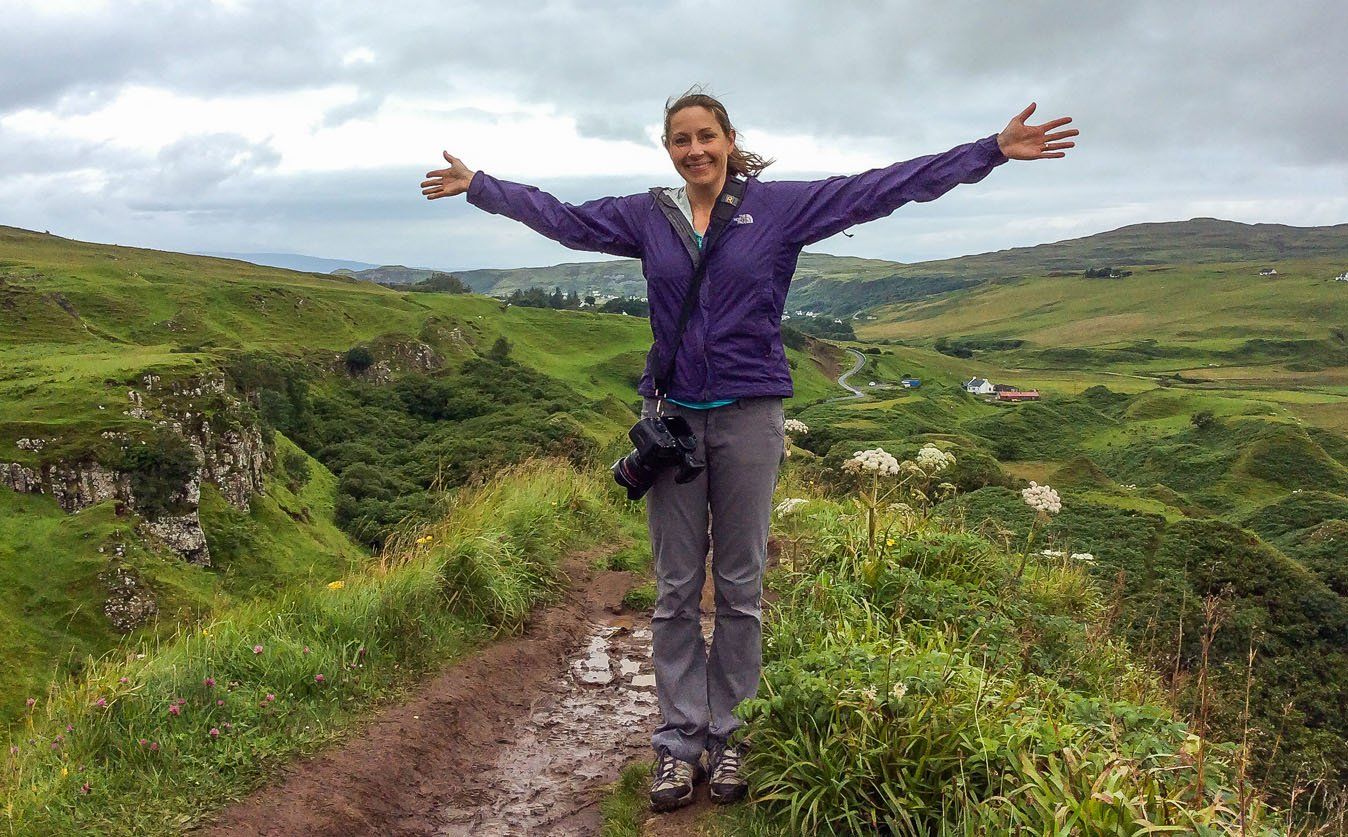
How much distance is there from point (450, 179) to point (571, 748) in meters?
2.67

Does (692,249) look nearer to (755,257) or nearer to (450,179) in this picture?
(755,257)

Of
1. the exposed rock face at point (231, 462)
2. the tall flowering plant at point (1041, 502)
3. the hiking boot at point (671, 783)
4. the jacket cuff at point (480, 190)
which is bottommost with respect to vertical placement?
the exposed rock face at point (231, 462)

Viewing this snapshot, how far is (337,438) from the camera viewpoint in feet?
222

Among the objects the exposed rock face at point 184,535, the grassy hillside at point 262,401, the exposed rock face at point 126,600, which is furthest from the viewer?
the exposed rock face at point 184,535

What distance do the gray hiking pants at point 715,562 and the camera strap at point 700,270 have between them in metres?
0.12

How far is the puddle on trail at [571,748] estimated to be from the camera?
369 centimetres

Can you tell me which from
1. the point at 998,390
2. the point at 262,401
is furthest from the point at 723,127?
the point at 998,390

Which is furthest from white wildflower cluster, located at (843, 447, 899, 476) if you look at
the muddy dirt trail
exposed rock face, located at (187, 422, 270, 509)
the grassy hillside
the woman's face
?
exposed rock face, located at (187, 422, 270, 509)

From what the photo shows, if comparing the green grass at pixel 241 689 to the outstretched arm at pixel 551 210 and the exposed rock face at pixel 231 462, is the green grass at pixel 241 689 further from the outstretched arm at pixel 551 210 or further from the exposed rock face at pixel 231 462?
the exposed rock face at pixel 231 462

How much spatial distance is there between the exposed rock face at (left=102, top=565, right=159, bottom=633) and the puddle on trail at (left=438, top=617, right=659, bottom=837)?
24619mm

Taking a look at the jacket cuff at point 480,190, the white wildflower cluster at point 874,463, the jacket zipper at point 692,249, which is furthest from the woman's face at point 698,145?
the white wildflower cluster at point 874,463

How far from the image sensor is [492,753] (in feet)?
14.1

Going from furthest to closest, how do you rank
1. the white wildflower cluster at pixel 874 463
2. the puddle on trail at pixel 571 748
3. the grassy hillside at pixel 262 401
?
the grassy hillside at pixel 262 401 → the white wildflower cluster at pixel 874 463 → the puddle on trail at pixel 571 748

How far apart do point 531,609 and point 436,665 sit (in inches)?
47.8
